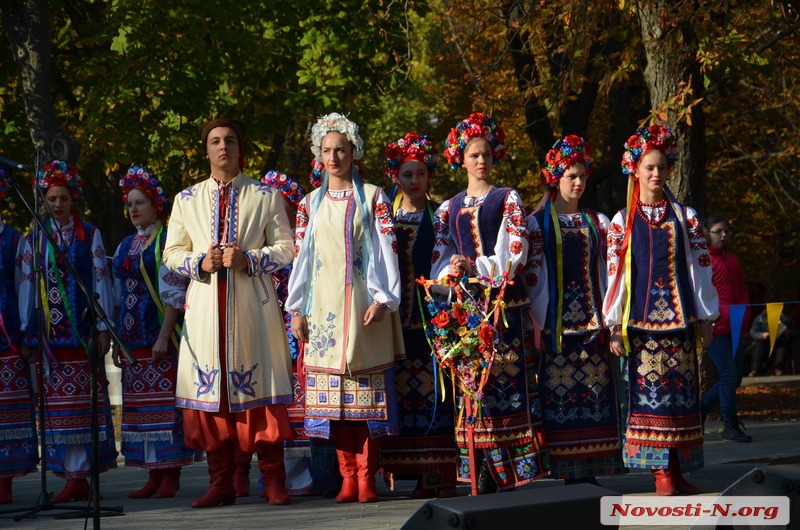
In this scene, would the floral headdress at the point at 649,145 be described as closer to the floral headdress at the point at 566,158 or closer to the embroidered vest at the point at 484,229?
the floral headdress at the point at 566,158

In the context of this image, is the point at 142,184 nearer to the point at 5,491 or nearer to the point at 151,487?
the point at 151,487

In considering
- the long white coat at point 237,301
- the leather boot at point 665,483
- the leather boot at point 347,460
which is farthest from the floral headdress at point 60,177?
the leather boot at point 665,483

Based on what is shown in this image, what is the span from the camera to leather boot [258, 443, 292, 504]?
8477mm

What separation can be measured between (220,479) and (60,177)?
2.41m

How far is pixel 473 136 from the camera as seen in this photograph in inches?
335

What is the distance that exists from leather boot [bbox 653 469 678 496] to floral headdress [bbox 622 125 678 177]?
190cm

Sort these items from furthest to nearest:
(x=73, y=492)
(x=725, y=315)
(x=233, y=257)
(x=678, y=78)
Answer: (x=678, y=78), (x=725, y=315), (x=73, y=492), (x=233, y=257)

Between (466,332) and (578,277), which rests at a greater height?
(578,277)

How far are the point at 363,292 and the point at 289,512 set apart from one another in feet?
4.71

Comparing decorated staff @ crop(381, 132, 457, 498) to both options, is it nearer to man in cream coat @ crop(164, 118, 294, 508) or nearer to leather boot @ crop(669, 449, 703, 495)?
man in cream coat @ crop(164, 118, 294, 508)

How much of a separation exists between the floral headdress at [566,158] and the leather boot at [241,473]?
2.80 m

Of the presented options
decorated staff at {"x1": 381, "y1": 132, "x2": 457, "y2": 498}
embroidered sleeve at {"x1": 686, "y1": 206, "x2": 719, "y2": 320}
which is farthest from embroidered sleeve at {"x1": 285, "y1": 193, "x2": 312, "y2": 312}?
embroidered sleeve at {"x1": 686, "y1": 206, "x2": 719, "y2": 320}

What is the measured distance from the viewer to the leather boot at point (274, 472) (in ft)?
27.8

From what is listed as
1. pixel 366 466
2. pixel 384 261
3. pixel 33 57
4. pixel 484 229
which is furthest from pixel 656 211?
pixel 33 57
